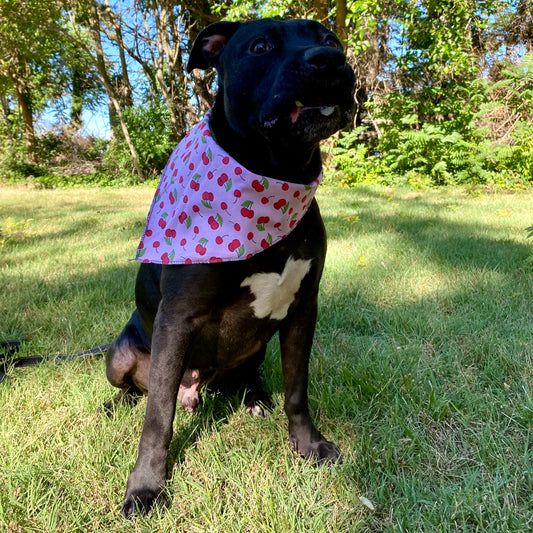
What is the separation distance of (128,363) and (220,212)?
815mm

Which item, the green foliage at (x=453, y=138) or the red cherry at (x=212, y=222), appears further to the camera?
the green foliage at (x=453, y=138)

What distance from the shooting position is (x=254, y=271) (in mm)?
1530

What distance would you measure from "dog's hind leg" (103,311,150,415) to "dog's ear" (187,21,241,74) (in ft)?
3.82

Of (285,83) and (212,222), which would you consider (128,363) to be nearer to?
(212,222)

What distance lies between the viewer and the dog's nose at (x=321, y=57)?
127 cm

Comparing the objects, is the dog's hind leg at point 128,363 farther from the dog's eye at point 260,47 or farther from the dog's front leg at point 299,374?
the dog's eye at point 260,47

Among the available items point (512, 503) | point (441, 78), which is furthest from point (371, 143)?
point (512, 503)

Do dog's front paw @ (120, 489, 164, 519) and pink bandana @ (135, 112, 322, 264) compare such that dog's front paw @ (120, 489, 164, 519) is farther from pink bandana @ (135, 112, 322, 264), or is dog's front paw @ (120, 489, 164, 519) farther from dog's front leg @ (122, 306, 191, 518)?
pink bandana @ (135, 112, 322, 264)

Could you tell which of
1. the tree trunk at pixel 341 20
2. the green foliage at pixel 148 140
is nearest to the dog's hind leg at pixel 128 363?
the tree trunk at pixel 341 20

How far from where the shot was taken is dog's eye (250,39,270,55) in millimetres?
1477

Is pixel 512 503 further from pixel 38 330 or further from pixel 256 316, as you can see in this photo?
pixel 38 330

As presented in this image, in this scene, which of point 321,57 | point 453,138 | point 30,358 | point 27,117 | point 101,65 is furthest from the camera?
point 27,117

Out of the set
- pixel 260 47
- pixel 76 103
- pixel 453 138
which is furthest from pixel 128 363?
pixel 76 103

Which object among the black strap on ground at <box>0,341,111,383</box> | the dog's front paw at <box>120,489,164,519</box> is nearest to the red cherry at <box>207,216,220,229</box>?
the dog's front paw at <box>120,489,164,519</box>
